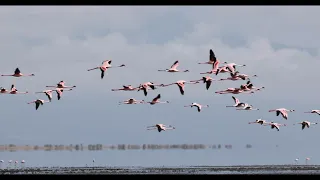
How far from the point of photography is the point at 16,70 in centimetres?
3148
